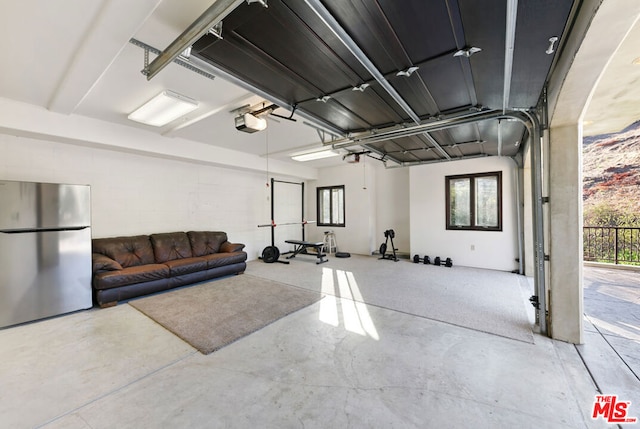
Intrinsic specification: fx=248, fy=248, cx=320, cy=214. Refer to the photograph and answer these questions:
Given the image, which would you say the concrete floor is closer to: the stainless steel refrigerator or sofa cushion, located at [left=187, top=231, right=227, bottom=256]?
the stainless steel refrigerator

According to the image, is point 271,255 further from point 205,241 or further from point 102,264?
point 102,264

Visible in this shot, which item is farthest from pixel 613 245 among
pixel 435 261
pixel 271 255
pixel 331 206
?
pixel 271 255

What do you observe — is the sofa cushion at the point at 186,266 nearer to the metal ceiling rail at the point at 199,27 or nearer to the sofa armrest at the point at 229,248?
the sofa armrest at the point at 229,248

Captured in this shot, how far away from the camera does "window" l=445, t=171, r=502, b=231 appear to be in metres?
5.45

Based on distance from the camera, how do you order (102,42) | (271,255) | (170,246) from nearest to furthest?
(102,42)
(170,246)
(271,255)

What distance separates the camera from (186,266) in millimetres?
4297

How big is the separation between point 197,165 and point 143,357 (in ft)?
14.1

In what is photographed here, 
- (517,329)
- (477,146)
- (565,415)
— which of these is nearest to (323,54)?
(565,415)

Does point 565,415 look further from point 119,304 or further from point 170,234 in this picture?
point 170,234

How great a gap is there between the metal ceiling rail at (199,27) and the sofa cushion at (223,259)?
3447 mm

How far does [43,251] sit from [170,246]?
1802mm

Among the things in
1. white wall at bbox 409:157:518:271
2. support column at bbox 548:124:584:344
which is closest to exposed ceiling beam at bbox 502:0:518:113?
support column at bbox 548:124:584:344

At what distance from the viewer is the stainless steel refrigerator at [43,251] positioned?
2887 mm

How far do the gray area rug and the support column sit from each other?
2.77 metres
